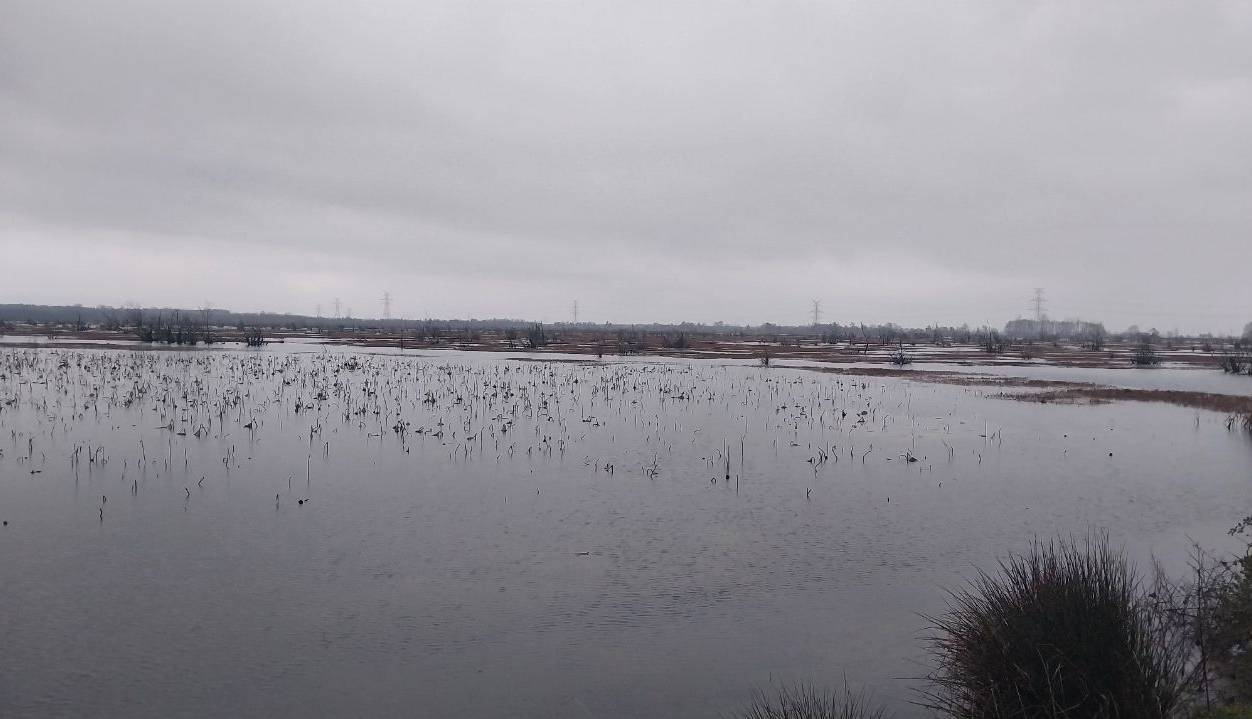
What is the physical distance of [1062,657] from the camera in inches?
235

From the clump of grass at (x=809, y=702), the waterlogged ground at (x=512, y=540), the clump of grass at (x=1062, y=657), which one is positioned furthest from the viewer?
the waterlogged ground at (x=512, y=540)

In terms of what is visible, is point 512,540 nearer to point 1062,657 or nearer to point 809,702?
point 809,702

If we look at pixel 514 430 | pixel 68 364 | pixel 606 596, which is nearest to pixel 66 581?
pixel 606 596

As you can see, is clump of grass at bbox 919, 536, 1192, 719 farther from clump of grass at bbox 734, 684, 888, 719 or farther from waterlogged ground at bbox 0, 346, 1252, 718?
waterlogged ground at bbox 0, 346, 1252, 718

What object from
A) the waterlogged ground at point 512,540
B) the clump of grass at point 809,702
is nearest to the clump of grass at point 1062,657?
the clump of grass at point 809,702

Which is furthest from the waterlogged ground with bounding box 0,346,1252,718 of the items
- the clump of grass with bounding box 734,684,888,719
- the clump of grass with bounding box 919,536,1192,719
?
the clump of grass with bounding box 919,536,1192,719

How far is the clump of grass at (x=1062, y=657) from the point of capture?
587cm

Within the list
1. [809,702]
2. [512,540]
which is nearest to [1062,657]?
[809,702]

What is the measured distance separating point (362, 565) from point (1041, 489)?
1313 centimetres

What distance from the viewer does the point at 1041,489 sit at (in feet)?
52.5

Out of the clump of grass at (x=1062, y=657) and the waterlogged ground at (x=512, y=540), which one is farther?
the waterlogged ground at (x=512, y=540)

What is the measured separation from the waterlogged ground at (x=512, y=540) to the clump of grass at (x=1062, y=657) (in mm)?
1235

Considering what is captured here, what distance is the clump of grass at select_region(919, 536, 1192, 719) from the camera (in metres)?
5.87

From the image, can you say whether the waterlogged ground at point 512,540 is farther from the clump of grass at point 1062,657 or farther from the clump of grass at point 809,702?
the clump of grass at point 1062,657
